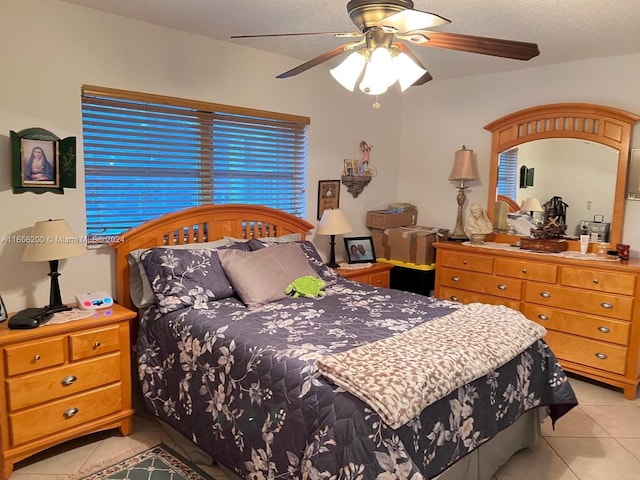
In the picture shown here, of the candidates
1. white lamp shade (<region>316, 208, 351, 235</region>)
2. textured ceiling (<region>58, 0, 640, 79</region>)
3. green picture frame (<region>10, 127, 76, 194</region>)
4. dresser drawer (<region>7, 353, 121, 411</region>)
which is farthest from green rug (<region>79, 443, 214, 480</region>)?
textured ceiling (<region>58, 0, 640, 79</region>)

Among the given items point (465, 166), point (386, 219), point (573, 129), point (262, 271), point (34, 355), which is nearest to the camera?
point (34, 355)

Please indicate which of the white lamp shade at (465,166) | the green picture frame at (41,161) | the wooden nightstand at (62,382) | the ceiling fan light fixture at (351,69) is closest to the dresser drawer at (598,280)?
the white lamp shade at (465,166)

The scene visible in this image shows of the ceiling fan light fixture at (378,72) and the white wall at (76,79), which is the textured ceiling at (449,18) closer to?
the white wall at (76,79)

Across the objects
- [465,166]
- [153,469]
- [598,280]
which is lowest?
[153,469]

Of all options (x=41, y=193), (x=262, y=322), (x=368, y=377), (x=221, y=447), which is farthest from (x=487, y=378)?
(x=41, y=193)

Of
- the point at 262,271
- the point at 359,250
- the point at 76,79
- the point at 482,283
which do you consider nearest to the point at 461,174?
the point at 482,283

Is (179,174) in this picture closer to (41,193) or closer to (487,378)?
(41,193)

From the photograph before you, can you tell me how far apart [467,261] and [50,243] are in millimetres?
2997

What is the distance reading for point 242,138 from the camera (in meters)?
3.55

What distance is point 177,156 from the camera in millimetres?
3199

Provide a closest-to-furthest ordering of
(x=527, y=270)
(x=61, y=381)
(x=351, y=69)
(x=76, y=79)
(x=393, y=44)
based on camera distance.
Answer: (x=393, y=44), (x=351, y=69), (x=61, y=381), (x=76, y=79), (x=527, y=270)

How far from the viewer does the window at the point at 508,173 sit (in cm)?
407

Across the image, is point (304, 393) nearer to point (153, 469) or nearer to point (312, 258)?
point (153, 469)

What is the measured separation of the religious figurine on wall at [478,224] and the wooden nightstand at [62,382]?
2.80 metres
